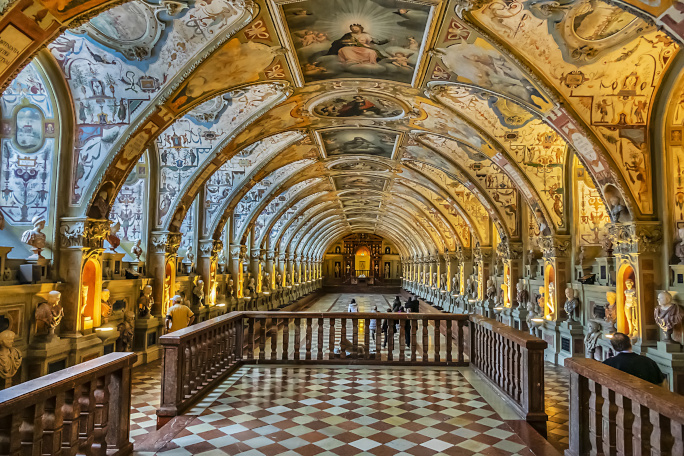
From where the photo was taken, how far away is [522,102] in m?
9.51

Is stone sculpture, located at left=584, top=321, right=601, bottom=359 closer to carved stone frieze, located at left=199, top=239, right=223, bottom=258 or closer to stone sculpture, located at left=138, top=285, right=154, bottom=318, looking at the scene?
stone sculpture, located at left=138, top=285, right=154, bottom=318

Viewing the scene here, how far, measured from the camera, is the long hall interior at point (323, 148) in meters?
4.86

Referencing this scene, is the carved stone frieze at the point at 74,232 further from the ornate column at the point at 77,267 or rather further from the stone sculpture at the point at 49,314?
the stone sculpture at the point at 49,314

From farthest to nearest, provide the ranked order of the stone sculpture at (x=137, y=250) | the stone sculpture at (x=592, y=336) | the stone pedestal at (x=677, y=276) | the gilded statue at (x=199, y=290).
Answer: the gilded statue at (x=199, y=290) < the stone sculpture at (x=137, y=250) < the stone sculpture at (x=592, y=336) < the stone pedestal at (x=677, y=276)

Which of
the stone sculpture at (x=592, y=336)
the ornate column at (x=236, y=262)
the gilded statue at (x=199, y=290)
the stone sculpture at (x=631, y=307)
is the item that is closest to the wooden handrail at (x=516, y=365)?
the stone sculpture at (x=631, y=307)

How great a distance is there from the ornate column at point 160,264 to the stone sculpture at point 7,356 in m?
5.59

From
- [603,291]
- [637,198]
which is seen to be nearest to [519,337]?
[637,198]

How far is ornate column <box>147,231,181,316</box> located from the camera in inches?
521

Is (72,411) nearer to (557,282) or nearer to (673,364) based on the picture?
(673,364)

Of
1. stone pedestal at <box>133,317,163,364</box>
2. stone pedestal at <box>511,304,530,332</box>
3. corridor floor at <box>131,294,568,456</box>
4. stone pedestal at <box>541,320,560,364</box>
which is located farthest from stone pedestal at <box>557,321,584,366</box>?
stone pedestal at <box>133,317,163,364</box>

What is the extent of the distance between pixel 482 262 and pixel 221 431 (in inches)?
671

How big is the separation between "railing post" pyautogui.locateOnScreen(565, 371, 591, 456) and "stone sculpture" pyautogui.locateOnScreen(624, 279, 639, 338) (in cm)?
613

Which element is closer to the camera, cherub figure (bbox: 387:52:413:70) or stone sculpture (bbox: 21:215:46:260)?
stone sculpture (bbox: 21:215:46:260)

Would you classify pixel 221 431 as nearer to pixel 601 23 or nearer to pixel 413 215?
pixel 601 23
